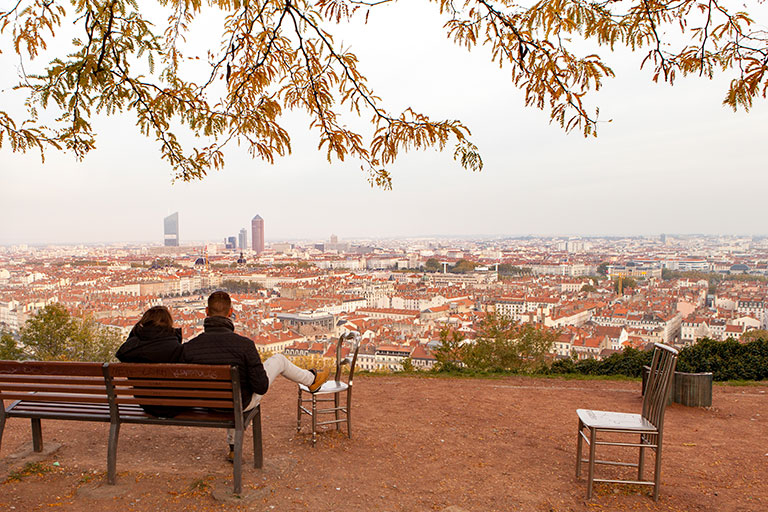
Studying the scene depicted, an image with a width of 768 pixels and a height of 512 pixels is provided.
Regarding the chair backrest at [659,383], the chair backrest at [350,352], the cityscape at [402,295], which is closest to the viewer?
the chair backrest at [659,383]

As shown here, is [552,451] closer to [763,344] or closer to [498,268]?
[763,344]

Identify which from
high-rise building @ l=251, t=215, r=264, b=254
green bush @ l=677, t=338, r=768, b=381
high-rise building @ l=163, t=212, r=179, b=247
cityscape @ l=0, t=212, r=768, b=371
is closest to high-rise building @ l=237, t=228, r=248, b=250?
high-rise building @ l=251, t=215, r=264, b=254

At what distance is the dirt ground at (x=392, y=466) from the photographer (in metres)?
3.06

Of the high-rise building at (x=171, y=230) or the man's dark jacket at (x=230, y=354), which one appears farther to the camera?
the high-rise building at (x=171, y=230)

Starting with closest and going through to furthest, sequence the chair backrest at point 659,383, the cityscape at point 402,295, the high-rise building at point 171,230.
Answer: the chair backrest at point 659,383
the cityscape at point 402,295
the high-rise building at point 171,230

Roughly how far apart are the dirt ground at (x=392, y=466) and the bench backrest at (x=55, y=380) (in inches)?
17.6

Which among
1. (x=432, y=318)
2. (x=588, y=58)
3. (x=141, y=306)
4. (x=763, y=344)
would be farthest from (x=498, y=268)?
(x=588, y=58)

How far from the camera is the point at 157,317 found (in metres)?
3.45

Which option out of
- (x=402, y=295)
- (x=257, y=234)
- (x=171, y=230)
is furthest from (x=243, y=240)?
(x=402, y=295)

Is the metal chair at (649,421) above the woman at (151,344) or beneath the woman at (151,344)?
beneath

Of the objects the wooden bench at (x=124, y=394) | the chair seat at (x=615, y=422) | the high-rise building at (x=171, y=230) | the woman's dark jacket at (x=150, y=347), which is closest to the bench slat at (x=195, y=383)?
the wooden bench at (x=124, y=394)

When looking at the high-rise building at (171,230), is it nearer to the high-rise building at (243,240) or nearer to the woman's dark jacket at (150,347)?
the high-rise building at (243,240)

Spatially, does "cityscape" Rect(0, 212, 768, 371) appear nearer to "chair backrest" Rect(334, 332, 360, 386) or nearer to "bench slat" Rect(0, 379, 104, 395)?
"chair backrest" Rect(334, 332, 360, 386)

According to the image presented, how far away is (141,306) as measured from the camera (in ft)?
140
